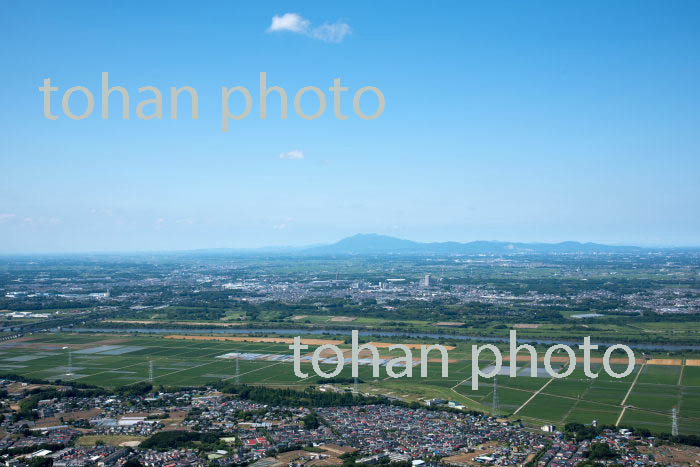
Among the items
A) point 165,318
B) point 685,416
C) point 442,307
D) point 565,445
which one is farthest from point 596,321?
point 165,318

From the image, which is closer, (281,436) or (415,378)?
(281,436)

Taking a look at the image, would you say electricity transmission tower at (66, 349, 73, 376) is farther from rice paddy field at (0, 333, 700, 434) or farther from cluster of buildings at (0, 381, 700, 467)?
cluster of buildings at (0, 381, 700, 467)

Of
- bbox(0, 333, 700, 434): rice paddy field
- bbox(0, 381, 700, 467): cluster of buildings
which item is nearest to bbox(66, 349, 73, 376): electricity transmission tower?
bbox(0, 333, 700, 434): rice paddy field

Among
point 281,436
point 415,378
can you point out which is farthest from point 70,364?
point 415,378

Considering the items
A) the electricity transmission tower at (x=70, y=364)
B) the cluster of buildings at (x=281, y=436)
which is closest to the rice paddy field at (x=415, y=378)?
the electricity transmission tower at (x=70, y=364)

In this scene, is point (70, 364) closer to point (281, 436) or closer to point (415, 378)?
point (281, 436)

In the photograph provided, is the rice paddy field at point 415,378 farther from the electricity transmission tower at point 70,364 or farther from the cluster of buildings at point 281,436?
the cluster of buildings at point 281,436

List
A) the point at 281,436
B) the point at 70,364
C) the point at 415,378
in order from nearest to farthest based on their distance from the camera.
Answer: the point at 281,436
the point at 415,378
the point at 70,364

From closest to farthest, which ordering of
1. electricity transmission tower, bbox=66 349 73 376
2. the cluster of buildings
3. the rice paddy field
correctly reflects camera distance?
the cluster of buildings, the rice paddy field, electricity transmission tower, bbox=66 349 73 376

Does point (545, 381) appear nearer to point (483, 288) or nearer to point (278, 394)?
point (278, 394)
